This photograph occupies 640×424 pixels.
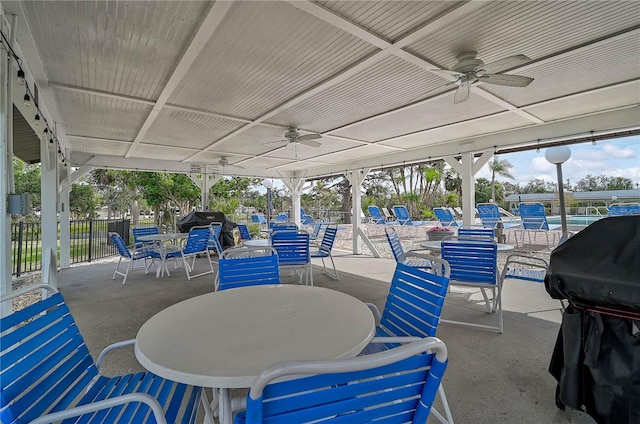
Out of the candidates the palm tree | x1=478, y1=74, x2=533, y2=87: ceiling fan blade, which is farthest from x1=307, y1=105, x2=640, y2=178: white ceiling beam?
the palm tree

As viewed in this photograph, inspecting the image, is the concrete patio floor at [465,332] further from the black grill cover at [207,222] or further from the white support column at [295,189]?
the white support column at [295,189]

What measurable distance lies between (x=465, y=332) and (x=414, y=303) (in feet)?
5.31

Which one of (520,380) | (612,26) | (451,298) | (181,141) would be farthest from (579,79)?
(181,141)

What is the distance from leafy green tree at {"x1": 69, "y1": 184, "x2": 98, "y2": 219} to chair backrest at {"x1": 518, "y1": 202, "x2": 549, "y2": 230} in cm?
1807

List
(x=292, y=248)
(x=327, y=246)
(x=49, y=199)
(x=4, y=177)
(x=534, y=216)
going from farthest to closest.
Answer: (x=534, y=216) < (x=327, y=246) < (x=49, y=199) < (x=292, y=248) < (x=4, y=177)

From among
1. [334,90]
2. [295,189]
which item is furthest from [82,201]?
[334,90]

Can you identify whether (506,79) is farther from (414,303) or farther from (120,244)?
(120,244)

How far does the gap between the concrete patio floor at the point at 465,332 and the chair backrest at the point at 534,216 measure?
3.03m

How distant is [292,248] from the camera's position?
4.08 m

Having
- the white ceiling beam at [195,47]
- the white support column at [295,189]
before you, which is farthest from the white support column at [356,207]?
the white ceiling beam at [195,47]

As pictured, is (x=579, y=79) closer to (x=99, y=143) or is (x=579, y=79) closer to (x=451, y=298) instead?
(x=451, y=298)

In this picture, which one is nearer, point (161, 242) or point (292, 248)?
point (292, 248)

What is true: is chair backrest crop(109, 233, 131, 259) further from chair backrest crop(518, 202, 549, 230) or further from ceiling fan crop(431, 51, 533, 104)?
chair backrest crop(518, 202, 549, 230)

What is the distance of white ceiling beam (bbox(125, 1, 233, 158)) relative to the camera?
194cm
